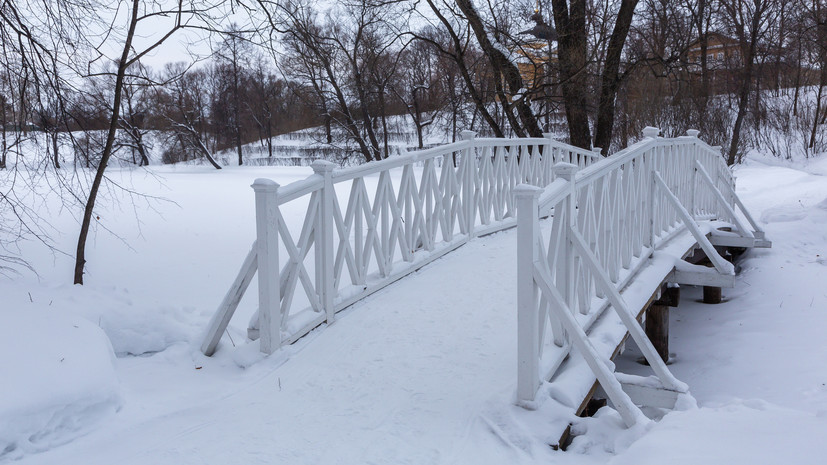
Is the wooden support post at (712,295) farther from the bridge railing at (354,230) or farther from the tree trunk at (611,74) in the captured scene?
the tree trunk at (611,74)

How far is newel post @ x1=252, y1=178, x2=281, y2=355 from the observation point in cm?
427

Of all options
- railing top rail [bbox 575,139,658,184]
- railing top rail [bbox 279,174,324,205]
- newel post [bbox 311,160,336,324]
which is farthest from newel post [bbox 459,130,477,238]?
railing top rail [bbox 279,174,324,205]

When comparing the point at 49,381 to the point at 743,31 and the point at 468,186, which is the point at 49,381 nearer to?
the point at 468,186

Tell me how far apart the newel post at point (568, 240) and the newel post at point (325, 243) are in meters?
1.73

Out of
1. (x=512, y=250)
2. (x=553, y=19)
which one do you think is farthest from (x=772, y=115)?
(x=512, y=250)

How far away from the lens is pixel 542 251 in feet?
12.1

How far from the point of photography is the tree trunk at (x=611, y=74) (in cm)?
1249

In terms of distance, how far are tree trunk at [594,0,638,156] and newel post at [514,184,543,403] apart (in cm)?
1021

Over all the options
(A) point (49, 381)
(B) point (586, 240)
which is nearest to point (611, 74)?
(B) point (586, 240)

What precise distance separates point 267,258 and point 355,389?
1036 mm

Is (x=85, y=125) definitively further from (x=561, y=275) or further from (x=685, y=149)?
(x=685, y=149)

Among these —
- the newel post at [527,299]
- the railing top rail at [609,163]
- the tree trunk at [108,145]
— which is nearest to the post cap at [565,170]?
the railing top rail at [609,163]

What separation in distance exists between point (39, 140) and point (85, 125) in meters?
0.45

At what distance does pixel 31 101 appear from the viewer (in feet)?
17.4
